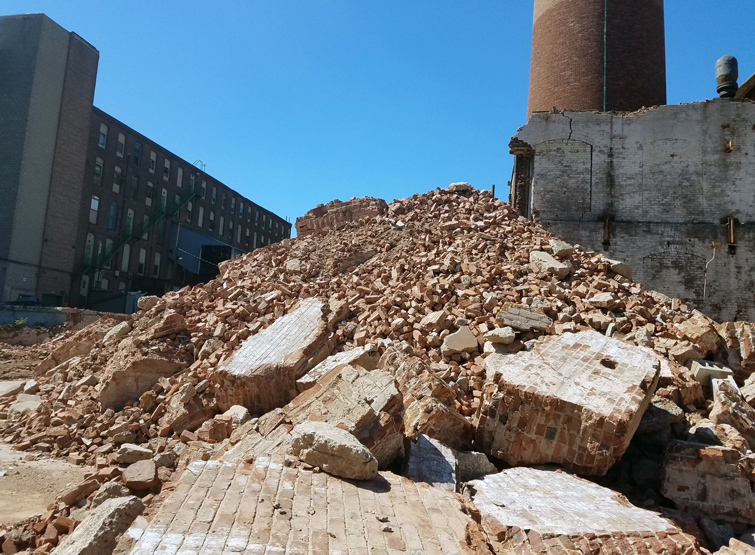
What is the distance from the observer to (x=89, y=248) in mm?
26406

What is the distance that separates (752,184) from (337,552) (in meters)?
16.7

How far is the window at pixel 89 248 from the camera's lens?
26188mm

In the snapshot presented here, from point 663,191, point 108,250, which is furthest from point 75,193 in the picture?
point 663,191

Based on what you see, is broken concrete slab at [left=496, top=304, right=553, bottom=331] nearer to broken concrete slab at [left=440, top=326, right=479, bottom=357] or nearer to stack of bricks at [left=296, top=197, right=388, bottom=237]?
broken concrete slab at [left=440, top=326, right=479, bottom=357]

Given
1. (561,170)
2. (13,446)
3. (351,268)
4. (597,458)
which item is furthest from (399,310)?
(561,170)

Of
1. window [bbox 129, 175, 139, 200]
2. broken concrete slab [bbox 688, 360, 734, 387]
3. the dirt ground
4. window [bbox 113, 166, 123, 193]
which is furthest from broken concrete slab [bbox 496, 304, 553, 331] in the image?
window [bbox 129, 175, 139, 200]

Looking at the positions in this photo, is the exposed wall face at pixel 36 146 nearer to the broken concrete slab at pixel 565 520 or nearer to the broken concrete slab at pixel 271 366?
the broken concrete slab at pixel 271 366

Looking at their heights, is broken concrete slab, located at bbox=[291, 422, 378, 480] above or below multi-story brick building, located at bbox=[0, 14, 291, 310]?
below

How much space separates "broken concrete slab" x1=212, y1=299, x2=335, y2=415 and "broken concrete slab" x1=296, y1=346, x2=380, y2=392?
9.0 inches

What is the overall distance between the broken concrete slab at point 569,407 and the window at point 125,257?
1061 inches

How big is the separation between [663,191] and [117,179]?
85.4 ft

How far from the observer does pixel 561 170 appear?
51.6ft

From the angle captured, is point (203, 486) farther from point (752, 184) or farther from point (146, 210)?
point (146, 210)

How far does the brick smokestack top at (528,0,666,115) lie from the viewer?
17.1 meters
